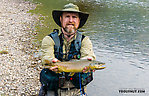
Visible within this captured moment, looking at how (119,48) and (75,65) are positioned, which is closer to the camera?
(75,65)

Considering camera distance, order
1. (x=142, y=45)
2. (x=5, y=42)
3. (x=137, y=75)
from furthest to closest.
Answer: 1. (x=142, y=45)
2. (x=5, y=42)
3. (x=137, y=75)

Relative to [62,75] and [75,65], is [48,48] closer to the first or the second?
[62,75]

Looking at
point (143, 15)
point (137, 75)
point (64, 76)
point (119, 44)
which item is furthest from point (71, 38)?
point (143, 15)

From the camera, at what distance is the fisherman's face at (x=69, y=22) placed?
469 centimetres

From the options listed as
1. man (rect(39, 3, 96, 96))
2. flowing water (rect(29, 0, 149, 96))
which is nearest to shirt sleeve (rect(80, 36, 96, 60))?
man (rect(39, 3, 96, 96))

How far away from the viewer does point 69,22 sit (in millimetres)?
4695

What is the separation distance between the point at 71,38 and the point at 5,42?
8731 mm

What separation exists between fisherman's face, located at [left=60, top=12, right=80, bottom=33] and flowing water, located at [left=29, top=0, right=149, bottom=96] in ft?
13.1

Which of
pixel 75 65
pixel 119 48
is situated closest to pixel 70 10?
pixel 75 65

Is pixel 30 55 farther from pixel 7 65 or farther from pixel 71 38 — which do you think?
pixel 71 38

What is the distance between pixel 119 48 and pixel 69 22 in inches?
359

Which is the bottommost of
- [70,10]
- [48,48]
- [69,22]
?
[48,48]

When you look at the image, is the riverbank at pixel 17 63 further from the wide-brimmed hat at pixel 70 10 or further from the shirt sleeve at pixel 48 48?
the wide-brimmed hat at pixel 70 10

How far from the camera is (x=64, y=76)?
470cm
